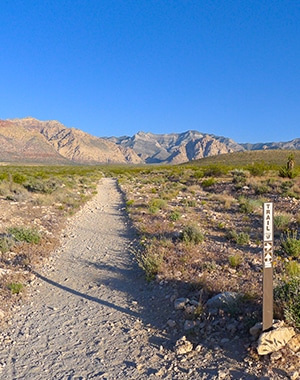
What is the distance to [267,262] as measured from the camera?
14.1 feet

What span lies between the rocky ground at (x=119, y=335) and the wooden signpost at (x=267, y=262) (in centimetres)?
43

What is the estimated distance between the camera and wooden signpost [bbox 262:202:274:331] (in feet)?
13.9

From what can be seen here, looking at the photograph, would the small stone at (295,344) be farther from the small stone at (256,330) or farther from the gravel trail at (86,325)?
the gravel trail at (86,325)

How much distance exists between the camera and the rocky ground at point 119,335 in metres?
4.39

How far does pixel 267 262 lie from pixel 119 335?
2.63 meters

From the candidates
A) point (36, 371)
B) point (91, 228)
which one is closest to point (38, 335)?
point (36, 371)

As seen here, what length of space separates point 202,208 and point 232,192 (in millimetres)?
8123

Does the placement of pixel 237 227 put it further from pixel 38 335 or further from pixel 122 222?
pixel 38 335

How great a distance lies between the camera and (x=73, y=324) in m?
5.72

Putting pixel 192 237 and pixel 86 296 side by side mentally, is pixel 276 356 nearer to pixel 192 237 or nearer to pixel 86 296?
pixel 86 296

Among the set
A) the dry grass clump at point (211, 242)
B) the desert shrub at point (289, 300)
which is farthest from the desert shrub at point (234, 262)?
the desert shrub at point (289, 300)

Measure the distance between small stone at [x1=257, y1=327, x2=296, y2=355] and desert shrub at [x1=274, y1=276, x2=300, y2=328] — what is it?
8.1 inches

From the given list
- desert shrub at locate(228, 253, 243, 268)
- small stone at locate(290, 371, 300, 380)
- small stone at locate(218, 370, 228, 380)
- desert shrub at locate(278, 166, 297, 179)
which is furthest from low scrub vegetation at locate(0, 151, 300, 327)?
desert shrub at locate(278, 166, 297, 179)

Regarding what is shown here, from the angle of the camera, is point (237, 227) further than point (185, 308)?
Yes
